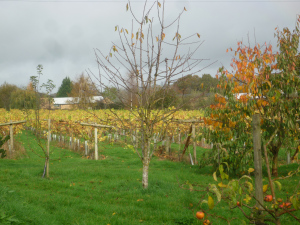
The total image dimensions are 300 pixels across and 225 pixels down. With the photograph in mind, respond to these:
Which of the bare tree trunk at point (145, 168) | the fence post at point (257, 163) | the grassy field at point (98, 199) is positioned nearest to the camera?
the fence post at point (257, 163)

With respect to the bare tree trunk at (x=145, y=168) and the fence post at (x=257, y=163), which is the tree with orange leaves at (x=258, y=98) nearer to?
the bare tree trunk at (x=145, y=168)

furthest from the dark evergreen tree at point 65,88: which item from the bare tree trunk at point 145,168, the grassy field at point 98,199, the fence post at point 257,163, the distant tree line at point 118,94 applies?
the fence post at point 257,163

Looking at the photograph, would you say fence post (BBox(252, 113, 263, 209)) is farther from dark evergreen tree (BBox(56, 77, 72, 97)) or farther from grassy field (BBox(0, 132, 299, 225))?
dark evergreen tree (BBox(56, 77, 72, 97))

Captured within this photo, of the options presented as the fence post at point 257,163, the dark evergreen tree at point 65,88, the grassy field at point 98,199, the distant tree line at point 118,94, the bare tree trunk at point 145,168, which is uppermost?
the dark evergreen tree at point 65,88

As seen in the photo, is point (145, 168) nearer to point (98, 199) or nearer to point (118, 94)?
point (98, 199)

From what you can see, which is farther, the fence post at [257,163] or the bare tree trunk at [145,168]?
the bare tree trunk at [145,168]

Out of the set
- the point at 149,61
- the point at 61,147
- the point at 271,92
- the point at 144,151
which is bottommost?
the point at 61,147

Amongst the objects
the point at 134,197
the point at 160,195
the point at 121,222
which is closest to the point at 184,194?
the point at 160,195

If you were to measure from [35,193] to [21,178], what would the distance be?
2.27m

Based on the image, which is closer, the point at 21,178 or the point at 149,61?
the point at 149,61

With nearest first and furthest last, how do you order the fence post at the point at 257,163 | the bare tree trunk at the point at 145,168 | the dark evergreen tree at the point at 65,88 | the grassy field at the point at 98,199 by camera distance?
the fence post at the point at 257,163 → the grassy field at the point at 98,199 → the bare tree trunk at the point at 145,168 → the dark evergreen tree at the point at 65,88

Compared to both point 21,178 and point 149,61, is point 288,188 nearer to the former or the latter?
point 149,61

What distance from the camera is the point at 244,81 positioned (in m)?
8.09

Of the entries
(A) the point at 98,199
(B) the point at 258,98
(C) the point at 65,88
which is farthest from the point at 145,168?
(C) the point at 65,88
